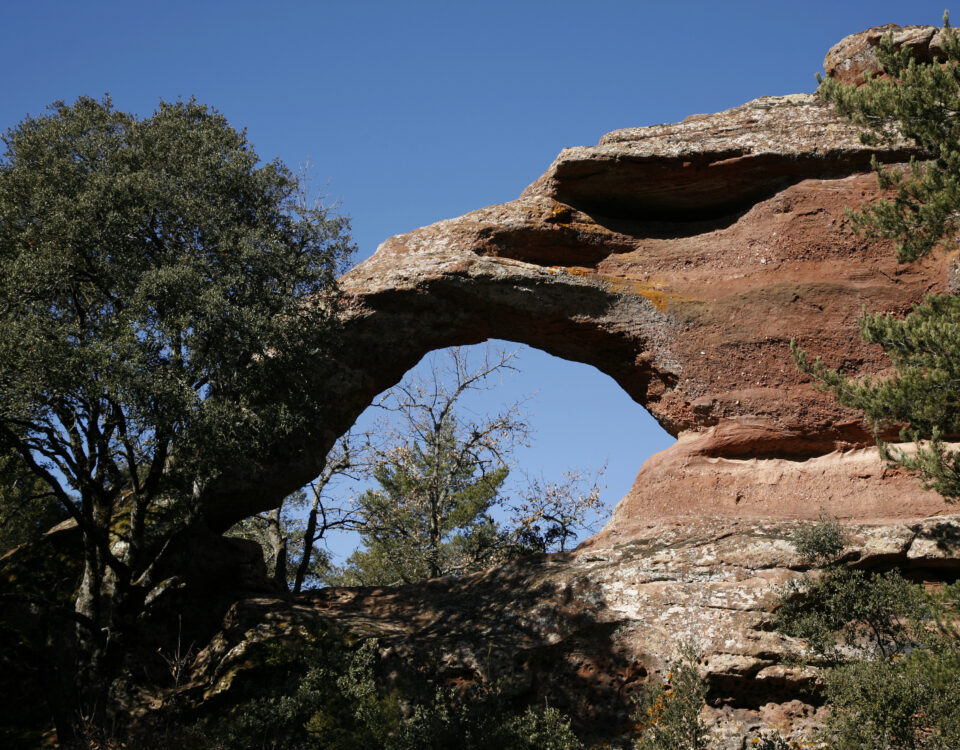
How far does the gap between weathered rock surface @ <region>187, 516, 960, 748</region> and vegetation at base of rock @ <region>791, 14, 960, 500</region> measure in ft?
6.21

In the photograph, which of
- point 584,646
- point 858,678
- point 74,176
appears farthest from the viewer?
point 74,176

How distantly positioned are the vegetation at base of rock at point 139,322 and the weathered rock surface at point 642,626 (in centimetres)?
234

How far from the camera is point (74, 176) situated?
13.8 meters

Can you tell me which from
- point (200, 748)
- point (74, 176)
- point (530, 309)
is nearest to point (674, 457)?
point (530, 309)

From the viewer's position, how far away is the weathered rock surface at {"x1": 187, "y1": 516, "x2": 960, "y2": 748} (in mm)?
11805

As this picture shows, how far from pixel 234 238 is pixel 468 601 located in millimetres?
6877

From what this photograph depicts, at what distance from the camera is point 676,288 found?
16609mm

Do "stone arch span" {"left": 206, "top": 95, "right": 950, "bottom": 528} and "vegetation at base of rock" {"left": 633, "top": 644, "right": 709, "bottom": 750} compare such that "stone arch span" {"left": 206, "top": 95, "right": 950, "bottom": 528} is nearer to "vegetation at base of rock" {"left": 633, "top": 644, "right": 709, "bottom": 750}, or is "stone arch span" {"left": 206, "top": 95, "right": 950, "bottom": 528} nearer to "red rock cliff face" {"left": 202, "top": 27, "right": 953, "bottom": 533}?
"red rock cliff face" {"left": 202, "top": 27, "right": 953, "bottom": 533}

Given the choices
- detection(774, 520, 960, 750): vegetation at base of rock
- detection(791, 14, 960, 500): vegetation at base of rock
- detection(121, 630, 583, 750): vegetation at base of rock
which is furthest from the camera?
detection(791, 14, 960, 500): vegetation at base of rock

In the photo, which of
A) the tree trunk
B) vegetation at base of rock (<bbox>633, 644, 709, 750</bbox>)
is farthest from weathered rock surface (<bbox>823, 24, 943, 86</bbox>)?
the tree trunk

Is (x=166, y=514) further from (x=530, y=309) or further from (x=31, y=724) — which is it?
(x=530, y=309)

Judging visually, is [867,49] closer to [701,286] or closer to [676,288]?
[701,286]

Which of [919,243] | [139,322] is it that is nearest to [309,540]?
[139,322]

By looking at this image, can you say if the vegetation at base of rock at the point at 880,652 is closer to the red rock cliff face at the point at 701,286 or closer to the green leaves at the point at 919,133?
the red rock cliff face at the point at 701,286
